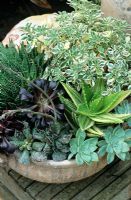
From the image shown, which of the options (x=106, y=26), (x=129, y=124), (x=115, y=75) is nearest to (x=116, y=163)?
(x=129, y=124)

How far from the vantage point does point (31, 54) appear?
2279 mm

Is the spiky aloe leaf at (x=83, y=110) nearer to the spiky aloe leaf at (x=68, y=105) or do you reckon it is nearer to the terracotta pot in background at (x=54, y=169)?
the spiky aloe leaf at (x=68, y=105)

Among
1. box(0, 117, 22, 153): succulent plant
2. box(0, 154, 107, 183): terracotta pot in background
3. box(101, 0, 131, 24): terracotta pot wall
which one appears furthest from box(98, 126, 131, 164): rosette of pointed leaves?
box(101, 0, 131, 24): terracotta pot wall

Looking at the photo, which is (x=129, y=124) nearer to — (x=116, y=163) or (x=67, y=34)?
(x=116, y=163)

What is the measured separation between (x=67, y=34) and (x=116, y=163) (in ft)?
2.17

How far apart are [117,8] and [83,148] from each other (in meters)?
0.74

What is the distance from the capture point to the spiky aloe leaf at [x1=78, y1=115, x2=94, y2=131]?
207cm

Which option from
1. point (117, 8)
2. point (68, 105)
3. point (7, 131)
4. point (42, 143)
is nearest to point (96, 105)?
point (68, 105)

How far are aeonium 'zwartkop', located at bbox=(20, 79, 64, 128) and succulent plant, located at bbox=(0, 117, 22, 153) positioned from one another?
3.4 inches

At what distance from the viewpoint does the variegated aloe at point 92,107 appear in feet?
6.78

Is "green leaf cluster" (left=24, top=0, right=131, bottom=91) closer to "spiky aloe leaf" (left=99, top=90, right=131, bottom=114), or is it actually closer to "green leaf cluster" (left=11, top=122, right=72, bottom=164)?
"spiky aloe leaf" (left=99, top=90, right=131, bottom=114)

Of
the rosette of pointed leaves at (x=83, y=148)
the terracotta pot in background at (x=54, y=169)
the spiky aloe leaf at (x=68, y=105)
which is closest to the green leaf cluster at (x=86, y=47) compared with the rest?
the spiky aloe leaf at (x=68, y=105)

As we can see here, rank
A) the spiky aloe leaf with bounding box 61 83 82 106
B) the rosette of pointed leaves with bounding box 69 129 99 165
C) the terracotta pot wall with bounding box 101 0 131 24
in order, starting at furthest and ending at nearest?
1. the terracotta pot wall with bounding box 101 0 131 24
2. the spiky aloe leaf with bounding box 61 83 82 106
3. the rosette of pointed leaves with bounding box 69 129 99 165

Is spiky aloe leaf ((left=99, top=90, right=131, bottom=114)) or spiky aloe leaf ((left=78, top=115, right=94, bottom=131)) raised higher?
spiky aloe leaf ((left=99, top=90, right=131, bottom=114))
